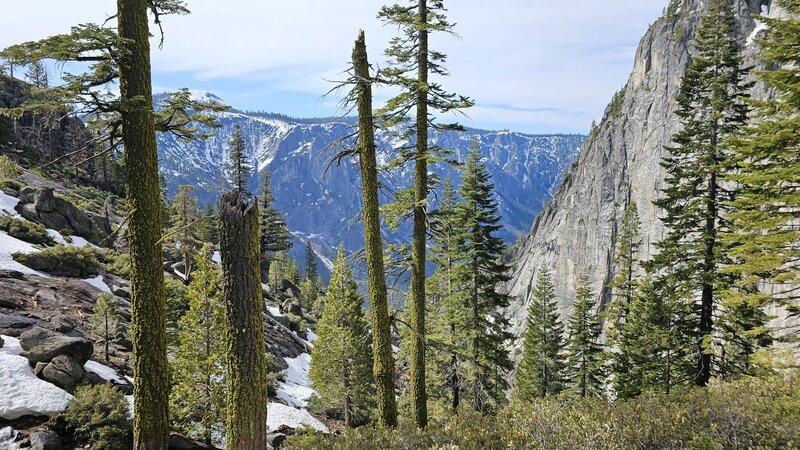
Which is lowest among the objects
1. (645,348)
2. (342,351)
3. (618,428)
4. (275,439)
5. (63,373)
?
(275,439)

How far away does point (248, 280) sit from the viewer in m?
6.47

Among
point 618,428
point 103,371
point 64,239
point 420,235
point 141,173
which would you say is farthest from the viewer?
point 64,239

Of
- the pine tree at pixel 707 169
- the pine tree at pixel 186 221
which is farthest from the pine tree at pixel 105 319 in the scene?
the pine tree at pixel 186 221

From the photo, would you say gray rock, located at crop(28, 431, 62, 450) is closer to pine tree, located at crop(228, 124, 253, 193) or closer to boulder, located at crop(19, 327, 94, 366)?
boulder, located at crop(19, 327, 94, 366)

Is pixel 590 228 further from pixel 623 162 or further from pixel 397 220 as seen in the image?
pixel 397 220

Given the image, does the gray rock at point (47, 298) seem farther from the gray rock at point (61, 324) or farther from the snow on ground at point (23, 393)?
the snow on ground at point (23, 393)

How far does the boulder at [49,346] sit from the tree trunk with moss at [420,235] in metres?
9.75

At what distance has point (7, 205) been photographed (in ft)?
91.7

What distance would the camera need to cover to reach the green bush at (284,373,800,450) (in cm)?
541

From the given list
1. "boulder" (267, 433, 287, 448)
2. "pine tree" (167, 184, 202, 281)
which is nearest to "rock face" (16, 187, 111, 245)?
"pine tree" (167, 184, 202, 281)

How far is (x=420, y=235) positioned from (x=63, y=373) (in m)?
10.4

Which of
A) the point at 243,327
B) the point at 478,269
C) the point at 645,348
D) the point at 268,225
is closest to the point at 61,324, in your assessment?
the point at 243,327

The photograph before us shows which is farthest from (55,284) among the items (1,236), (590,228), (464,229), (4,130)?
(590,228)

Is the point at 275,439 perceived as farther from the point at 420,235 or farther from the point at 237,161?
the point at 237,161
